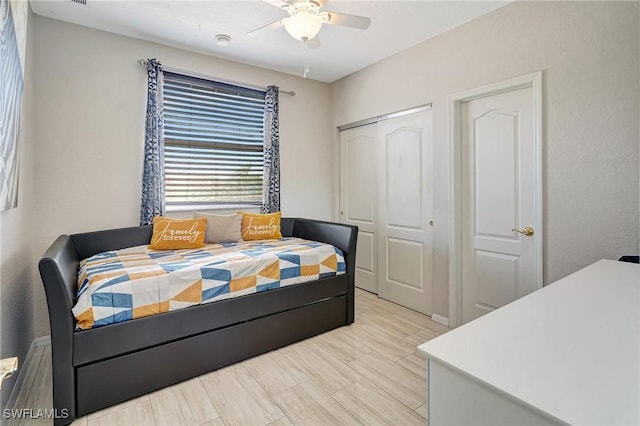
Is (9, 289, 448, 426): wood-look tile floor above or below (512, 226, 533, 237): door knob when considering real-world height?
below

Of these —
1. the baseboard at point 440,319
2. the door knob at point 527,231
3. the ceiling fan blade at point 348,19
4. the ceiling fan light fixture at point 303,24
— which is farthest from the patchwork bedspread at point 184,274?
the ceiling fan blade at point 348,19

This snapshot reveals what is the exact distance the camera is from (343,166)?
4203 mm

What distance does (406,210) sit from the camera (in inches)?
133

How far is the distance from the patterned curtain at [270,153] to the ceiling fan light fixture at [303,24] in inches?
64.9

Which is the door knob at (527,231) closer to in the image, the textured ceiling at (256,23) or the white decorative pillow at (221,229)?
the textured ceiling at (256,23)

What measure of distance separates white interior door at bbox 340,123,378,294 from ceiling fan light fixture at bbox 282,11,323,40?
1803 millimetres

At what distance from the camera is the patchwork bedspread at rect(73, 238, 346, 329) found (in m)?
1.80

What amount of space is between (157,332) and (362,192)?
2.69 metres

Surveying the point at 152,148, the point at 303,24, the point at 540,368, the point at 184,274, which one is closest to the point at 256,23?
the point at 303,24

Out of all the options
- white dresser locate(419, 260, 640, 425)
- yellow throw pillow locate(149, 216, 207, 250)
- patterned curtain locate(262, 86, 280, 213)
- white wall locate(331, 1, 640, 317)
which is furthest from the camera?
patterned curtain locate(262, 86, 280, 213)

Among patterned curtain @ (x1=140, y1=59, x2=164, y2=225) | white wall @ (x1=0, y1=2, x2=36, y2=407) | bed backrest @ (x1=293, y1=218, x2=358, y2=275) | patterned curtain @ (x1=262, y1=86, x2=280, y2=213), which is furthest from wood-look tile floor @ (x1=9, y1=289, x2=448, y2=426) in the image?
patterned curtain @ (x1=262, y1=86, x2=280, y2=213)

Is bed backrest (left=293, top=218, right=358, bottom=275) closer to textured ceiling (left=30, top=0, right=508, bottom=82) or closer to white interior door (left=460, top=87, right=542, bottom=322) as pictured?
white interior door (left=460, top=87, right=542, bottom=322)

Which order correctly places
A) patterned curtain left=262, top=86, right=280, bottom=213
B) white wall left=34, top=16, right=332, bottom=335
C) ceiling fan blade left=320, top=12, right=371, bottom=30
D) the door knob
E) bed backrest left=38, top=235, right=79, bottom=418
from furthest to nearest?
patterned curtain left=262, top=86, right=280, bottom=213 → white wall left=34, top=16, right=332, bottom=335 → the door knob → ceiling fan blade left=320, top=12, right=371, bottom=30 → bed backrest left=38, top=235, right=79, bottom=418

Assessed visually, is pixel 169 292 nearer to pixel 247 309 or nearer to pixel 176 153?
pixel 247 309
